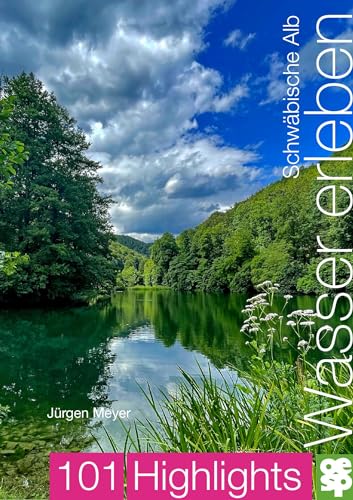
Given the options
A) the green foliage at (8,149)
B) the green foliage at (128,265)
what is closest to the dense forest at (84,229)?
the green foliage at (128,265)

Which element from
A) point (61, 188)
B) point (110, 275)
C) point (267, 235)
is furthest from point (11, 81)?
point (267, 235)

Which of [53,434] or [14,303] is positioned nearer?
[53,434]

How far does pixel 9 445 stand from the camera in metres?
2.92

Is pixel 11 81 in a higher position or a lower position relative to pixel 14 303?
higher

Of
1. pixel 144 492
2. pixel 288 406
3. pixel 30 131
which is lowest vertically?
pixel 144 492

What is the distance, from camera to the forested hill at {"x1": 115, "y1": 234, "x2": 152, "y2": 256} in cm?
1890

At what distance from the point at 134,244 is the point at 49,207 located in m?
8.35

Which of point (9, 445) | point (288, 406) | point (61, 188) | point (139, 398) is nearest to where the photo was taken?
point (288, 406)

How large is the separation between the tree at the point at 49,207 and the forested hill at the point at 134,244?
3951mm

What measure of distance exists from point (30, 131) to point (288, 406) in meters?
12.8

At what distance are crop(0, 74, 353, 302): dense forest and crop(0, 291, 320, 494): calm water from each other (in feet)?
6.64

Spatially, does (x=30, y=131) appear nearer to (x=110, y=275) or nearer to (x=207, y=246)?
(x=110, y=275)

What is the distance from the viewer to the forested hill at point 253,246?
12.4 m

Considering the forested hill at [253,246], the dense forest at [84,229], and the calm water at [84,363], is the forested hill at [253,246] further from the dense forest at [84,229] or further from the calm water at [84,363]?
the calm water at [84,363]
